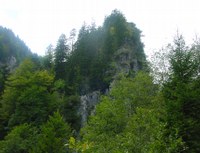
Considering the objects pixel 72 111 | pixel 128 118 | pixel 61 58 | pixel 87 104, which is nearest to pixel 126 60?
pixel 87 104

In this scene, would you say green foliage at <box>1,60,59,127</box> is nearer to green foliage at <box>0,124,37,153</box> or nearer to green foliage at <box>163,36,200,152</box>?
green foliage at <box>0,124,37,153</box>

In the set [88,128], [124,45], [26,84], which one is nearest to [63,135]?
[88,128]

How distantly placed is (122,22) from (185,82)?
55.2 meters

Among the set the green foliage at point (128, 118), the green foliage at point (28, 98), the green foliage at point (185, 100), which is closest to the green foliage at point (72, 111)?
the green foliage at point (28, 98)

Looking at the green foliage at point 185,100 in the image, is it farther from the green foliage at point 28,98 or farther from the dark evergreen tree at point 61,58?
the dark evergreen tree at point 61,58

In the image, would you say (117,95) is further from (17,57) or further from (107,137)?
(17,57)

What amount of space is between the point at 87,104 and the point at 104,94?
4162 mm

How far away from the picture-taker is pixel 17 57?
120062 mm

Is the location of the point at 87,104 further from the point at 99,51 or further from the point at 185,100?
the point at 185,100

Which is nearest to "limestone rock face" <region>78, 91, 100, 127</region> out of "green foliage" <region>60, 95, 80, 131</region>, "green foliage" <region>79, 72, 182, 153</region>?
"green foliage" <region>60, 95, 80, 131</region>

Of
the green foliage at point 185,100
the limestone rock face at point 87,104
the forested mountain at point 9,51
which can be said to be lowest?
the green foliage at point 185,100

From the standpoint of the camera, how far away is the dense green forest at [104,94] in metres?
27.5

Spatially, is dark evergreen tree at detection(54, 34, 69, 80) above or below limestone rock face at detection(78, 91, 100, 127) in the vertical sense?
above

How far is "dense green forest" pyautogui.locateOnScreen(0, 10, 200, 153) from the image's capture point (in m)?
27.5
